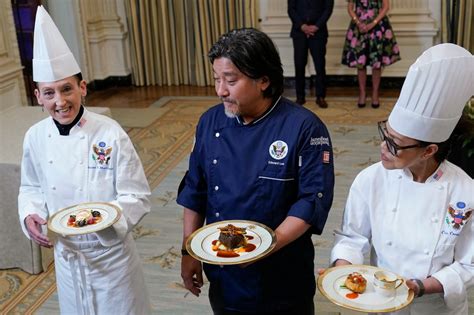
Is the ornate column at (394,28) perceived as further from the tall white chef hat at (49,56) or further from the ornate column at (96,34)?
the tall white chef hat at (49,56)

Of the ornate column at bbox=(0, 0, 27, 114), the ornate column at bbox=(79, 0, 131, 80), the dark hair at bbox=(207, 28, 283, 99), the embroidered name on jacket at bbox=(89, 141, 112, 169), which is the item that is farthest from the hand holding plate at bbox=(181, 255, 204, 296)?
the ornate column at bbox=(79, 0, 131, 80)

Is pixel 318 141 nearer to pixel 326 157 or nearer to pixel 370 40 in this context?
pixel 326 157

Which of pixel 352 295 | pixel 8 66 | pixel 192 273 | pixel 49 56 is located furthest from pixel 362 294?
pixel 8 66

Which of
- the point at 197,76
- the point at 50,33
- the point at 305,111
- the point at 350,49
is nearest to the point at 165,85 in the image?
the point at 197,76

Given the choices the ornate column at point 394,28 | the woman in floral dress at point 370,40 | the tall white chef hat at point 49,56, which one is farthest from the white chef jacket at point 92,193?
the ornate column at point 394,28

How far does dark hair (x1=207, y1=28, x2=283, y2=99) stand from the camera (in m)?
1.55

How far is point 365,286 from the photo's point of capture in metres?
1.42

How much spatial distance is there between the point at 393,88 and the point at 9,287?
480 centimetres

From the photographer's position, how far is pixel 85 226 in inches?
68.1

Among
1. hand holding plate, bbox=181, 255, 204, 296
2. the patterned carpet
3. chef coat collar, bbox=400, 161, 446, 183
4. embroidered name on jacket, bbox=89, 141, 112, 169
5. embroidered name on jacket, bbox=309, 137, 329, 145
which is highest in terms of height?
embroidered name on jacket, bbox=309, 137, 329, 145

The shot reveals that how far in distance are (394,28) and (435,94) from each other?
535cm

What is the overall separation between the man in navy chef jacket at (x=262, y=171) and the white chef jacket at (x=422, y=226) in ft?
0.46

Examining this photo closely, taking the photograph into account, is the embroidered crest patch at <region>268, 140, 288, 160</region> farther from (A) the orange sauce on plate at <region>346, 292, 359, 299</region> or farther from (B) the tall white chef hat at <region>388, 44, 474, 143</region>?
(A) the orange sauce on plate at <region>346, 292, 359, 299</region>

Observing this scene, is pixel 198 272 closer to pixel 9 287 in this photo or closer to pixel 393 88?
pixel 9 287
